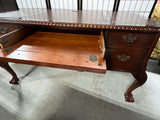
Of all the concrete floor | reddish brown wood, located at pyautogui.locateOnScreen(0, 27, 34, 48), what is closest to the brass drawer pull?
the concrete floor

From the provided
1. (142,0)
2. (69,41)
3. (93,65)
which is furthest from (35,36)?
(142,0)

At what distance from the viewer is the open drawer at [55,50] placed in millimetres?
606

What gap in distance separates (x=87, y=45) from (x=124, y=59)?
0.34 metres

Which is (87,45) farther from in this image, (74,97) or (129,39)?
(74,97)

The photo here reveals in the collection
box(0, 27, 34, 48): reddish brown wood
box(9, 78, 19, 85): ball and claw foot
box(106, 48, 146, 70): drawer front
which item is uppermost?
box(0, 27, 34, 48): reddish brown wood

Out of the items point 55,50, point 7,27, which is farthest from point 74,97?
point 7,27

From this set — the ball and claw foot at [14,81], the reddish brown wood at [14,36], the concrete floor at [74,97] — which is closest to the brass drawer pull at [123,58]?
the concrete floor at [74,97]

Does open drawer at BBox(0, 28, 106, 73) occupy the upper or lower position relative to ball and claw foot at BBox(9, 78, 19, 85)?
upper

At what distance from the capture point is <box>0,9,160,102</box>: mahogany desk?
0.61 metres

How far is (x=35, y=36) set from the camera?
972 millimetres

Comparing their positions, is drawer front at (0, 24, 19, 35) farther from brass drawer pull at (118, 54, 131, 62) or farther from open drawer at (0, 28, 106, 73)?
brass drawer pull at (118, 54, 131, 62)

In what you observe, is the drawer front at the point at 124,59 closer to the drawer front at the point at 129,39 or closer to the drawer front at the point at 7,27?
the drawer front at the point at 129,39

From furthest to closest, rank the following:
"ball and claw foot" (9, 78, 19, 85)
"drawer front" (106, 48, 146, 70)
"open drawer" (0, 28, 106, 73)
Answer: "ball and claw foot" (9, 78, 19, 85), "drawer front" (106, 48, 146, 70), "open drawer" (0, 28, 106, 73)

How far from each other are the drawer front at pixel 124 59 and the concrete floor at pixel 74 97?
1.64ft
